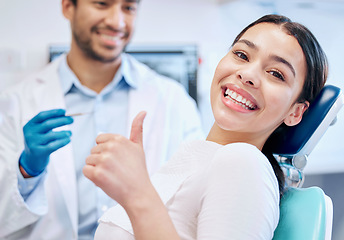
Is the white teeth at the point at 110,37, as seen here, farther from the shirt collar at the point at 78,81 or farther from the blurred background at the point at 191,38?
the blurred background at the point at 191,38

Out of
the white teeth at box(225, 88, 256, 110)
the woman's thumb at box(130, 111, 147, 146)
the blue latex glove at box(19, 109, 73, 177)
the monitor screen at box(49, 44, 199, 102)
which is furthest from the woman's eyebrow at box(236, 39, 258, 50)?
the monitor screen at box(49, 44, 199, 102)

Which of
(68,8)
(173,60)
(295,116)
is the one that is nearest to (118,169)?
(295,116)

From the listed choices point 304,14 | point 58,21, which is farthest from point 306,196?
point 304,14

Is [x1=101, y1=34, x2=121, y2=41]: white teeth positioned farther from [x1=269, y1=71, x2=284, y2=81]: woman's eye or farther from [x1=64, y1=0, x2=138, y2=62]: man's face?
[x1=269, y1=71, x2=284, y2=81]: woman's eye

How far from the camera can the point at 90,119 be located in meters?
1.68

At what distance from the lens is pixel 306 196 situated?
857 mm

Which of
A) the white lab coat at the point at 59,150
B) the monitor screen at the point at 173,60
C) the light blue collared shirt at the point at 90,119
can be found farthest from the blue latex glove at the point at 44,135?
the monitor screen at the point at 173,60

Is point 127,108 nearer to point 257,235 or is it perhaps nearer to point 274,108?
point 274,108

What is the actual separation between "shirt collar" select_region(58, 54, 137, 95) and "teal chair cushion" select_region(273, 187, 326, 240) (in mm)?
1025

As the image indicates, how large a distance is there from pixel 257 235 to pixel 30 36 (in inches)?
70.2

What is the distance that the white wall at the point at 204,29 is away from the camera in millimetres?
2092

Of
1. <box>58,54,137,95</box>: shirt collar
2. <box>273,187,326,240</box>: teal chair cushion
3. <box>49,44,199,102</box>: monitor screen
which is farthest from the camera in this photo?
<box>49,44,199,102</box>: monitor screen

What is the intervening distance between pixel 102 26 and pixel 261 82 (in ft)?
3.54

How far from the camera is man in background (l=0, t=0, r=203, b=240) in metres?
1.39
